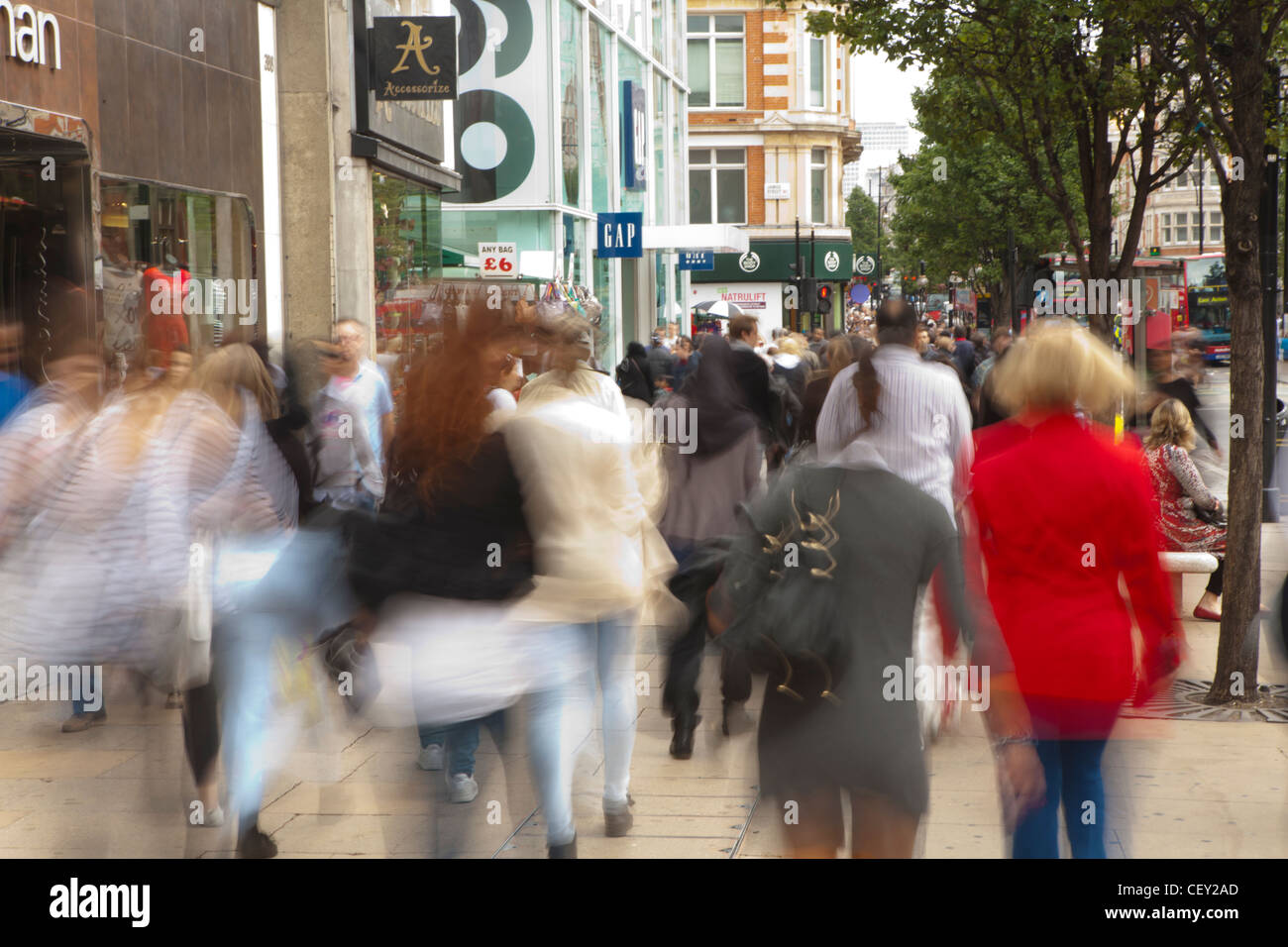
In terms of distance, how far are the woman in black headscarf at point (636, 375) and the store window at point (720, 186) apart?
3814cm

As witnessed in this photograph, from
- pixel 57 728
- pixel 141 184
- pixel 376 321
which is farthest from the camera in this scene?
pixel 376 321

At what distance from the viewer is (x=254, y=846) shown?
5.20 metres

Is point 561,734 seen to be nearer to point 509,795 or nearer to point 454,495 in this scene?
point 509,795

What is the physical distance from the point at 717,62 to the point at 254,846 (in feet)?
171

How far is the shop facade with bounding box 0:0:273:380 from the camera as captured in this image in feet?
35.1

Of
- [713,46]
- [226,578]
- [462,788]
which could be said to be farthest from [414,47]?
[713,46]

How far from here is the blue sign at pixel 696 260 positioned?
105 feet

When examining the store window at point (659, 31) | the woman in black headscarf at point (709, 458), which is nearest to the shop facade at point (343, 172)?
the woman in black headscarf at point (709, 458)

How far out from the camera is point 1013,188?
168ft

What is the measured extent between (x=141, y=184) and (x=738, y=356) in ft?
21.2

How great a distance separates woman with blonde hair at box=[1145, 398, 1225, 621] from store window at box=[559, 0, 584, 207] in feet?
57.8

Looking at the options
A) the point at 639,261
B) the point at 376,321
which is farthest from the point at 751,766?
the point at 639,261
